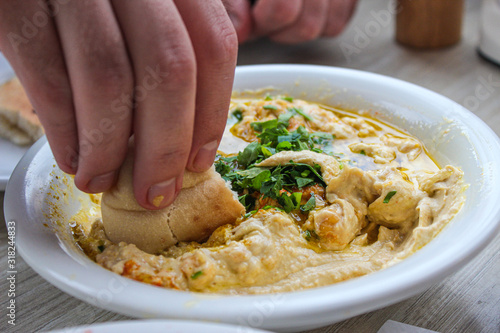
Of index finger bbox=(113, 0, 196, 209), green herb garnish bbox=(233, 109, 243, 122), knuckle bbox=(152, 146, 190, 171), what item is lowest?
green herb garnish bbox=(233, 109, 243, 122)

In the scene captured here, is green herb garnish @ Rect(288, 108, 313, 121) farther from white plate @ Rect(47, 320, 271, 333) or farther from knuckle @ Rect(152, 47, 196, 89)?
white plate @ Rect(47, 320, 271, 333)

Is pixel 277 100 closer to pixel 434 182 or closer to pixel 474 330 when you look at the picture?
pixel 434 182

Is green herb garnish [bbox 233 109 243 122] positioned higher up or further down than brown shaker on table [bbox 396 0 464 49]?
higher up

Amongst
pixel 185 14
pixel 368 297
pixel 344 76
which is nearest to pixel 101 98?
pixel 185 14

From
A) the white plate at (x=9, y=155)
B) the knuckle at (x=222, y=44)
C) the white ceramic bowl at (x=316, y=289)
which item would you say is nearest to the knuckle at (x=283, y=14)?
the white ceramic bowl at (x=316, y=289)

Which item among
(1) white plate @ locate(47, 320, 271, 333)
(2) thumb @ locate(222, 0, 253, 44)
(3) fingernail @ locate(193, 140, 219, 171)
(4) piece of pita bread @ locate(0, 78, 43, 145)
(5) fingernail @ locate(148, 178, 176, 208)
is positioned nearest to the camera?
(1) white plate @ locate(47, 320, 271, 333)

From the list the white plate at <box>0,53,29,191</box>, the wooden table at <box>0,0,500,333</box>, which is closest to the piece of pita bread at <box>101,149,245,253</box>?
the wooden table at <box>0,0,500,333</box>
